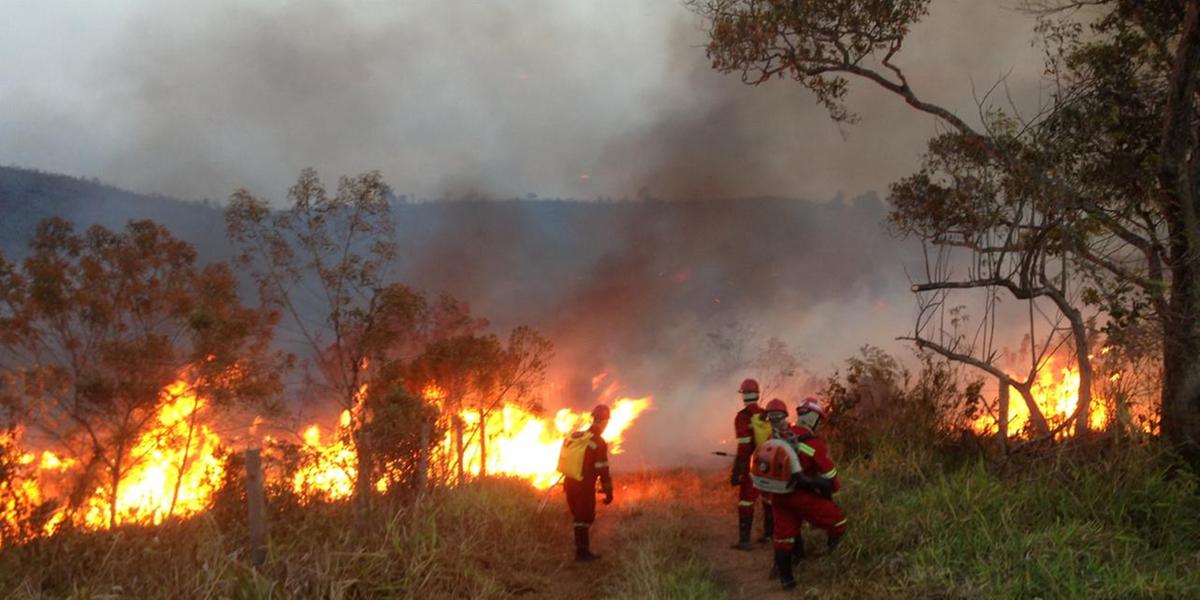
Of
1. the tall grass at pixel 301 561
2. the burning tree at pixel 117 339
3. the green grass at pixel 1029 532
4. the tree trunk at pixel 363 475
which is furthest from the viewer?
the burning tree at pixel 117 339

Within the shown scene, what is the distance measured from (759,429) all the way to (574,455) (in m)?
2.09

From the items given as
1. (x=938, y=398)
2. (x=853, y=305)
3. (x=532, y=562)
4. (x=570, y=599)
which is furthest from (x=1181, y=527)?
(x=853, y=305)

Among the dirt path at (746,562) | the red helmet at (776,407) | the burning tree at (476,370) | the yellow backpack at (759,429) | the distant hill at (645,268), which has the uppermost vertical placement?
the distant hill at (645,268)

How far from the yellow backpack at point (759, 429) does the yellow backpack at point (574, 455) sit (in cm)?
185

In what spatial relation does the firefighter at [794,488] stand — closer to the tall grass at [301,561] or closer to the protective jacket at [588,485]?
the protective jacket at [588,485]

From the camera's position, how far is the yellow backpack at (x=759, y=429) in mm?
9242

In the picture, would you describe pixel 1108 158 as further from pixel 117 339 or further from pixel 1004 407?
pixel 117 339

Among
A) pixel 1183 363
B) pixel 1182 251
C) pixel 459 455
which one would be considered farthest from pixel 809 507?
pixel 459 455

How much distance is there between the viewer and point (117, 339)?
80.4 ft

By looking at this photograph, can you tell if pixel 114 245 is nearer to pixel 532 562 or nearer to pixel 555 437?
pixel 555 437

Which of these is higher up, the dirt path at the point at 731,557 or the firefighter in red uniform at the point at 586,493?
the firefighter in red uniform at the point at 586,493

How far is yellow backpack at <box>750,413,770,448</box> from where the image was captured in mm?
9242

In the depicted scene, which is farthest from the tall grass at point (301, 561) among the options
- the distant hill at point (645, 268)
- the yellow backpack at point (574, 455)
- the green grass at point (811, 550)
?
the distant hill at point (645, 268)

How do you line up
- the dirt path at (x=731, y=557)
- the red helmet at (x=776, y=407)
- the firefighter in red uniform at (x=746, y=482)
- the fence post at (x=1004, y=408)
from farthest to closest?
the fence post at (x=1004, y=408) → the firefighter in red uniform at (x=746, y=482) → the red helmet at (x=776, y=407) → the dirt path at (x=731, y=557)
